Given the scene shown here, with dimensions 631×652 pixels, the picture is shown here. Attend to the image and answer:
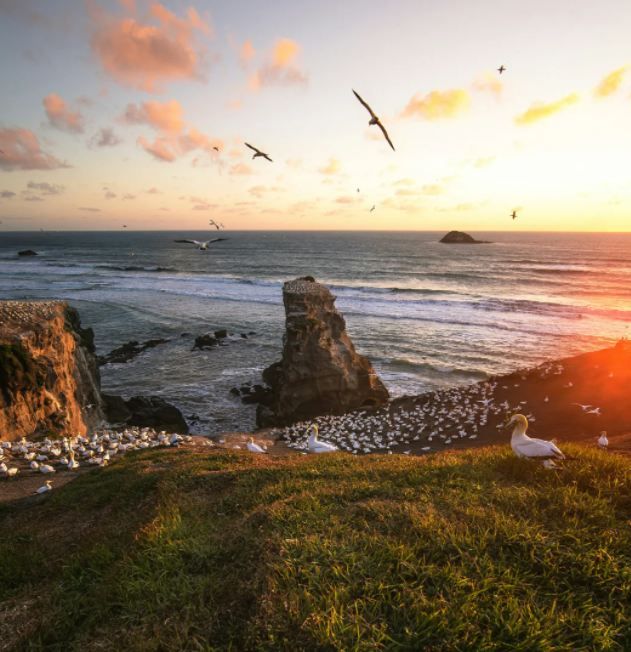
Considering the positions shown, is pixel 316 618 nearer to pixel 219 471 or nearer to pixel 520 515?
pixel 520 515

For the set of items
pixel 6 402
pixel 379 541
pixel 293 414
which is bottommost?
pixel 293 414

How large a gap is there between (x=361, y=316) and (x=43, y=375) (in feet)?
125

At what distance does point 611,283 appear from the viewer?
72438 mm

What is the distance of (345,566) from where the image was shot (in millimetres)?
4980

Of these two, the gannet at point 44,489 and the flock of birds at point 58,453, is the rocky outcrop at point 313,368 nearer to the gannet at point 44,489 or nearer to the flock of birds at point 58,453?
the flock of birds at point 58,453

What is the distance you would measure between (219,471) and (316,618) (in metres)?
5.36

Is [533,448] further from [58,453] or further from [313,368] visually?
[313,368]

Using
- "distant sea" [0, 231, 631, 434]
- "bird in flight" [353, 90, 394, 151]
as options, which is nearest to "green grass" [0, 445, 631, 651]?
"bird in flight" [353, 90, 394, 151]

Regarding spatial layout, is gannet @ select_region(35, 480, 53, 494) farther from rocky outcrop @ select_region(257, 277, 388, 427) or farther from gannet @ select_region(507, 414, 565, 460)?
rocky outcrop @ select_region(257, 277, 388, 427)

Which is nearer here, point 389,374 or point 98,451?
point 98,451

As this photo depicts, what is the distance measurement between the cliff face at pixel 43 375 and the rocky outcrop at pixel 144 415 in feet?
3.80

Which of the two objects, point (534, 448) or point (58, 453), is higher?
point (534, 448)

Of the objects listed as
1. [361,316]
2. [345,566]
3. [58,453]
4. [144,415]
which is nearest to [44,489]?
[58,453]

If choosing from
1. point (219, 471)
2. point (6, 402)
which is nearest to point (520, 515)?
point (219, 471)
